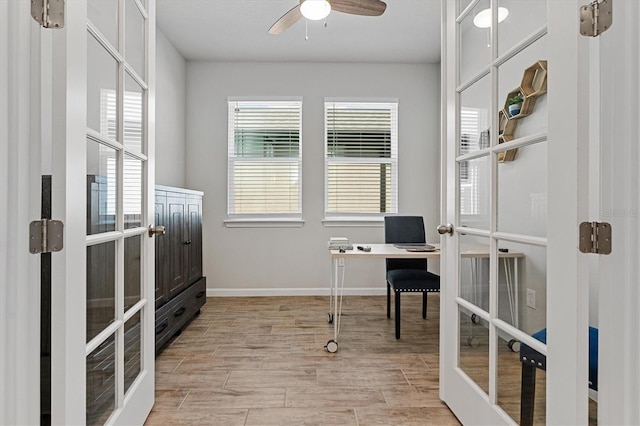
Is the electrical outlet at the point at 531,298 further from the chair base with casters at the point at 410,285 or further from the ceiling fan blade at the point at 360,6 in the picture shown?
the ceiling fan blade at the point at 360,6

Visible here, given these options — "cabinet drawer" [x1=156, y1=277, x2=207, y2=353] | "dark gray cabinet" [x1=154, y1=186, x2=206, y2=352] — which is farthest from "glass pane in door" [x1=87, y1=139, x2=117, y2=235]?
"cabinet drawer" [x1=156, y1=277, x2=207, y2=353]

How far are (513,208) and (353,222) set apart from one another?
2959 millimetres

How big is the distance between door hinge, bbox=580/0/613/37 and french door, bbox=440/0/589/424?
0.06 ft

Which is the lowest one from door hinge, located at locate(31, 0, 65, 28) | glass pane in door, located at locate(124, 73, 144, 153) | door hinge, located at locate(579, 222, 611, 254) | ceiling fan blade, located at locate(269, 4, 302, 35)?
door hinge, located at locate(579, 222, 611, 254)

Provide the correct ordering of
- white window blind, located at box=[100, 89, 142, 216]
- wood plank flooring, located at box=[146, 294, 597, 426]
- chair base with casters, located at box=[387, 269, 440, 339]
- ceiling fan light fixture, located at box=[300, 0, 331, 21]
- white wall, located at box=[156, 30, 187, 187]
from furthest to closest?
white wall, located at box=[156, 30, 187, 187] → chair base with casters, located at box=[387, 269, 440, 339] → ceiling fan light fixture, located at box=[300, 0, 331, 21] → wood plank flooring, located at box=[146, 294, 597, 426] → white window blind, located at box=[100, 89, 142, 216]

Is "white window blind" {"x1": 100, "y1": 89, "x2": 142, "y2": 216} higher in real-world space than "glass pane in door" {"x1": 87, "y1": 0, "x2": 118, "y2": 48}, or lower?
lower

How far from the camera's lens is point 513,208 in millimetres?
1321

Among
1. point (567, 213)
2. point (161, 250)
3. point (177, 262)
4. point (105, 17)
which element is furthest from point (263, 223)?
point (567, 213)

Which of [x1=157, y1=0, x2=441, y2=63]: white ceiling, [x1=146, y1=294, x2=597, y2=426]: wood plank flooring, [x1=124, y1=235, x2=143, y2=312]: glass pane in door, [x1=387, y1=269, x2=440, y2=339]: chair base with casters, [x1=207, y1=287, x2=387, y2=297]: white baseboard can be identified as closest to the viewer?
[x1=124, y1=235, x2=143, y2=312]: glass pane in door

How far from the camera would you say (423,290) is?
2.80 m

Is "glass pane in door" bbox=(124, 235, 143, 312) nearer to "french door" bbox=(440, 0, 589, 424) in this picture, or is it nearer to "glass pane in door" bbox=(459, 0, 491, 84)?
"french door" bbox=(440, 0, 589, 424)

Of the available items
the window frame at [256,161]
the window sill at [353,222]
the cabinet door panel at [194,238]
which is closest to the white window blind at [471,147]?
the cabinet door panel at [194,238]

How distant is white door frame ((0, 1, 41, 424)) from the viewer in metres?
0.92

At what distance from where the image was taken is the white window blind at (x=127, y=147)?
131 cm
